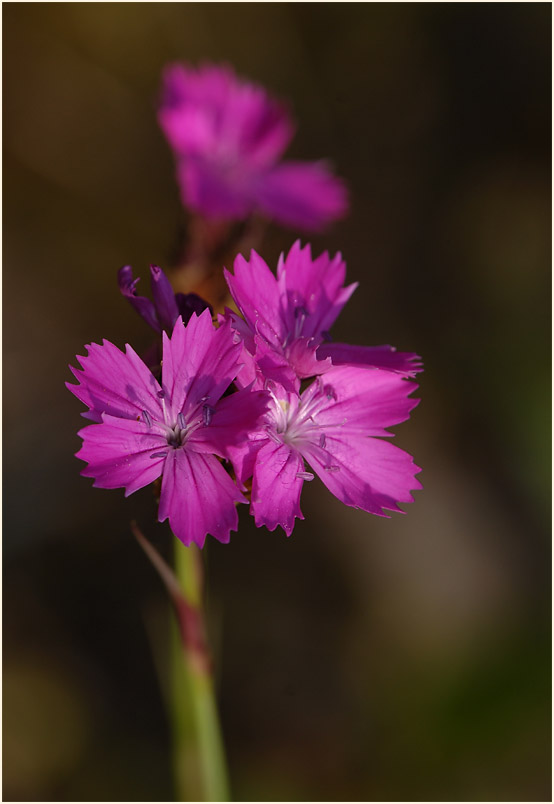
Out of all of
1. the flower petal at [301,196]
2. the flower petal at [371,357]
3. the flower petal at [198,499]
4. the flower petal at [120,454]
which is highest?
the flower petal at [301,196]

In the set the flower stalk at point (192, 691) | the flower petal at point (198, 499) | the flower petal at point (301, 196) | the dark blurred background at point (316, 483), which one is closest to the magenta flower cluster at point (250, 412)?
the flower petal at point (198, 499)

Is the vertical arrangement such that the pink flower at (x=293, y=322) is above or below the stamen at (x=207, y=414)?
above

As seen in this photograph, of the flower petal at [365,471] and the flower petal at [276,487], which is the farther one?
the flower petal at [365,471]

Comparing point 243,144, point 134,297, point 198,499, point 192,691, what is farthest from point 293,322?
point 243,144

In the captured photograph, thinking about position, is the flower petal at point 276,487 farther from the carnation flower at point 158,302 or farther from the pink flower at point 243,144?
the pink flower at point 243,144

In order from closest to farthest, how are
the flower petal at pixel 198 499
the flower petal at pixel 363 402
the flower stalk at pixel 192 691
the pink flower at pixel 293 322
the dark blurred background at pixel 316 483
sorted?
1. the flower petal at pixel 198 499
2. the pink flower at pixel 293 322
3. the flower petal at pixel 363 402
4. the flower stalk at pixel 192 691
5. the dark blurred background at pixel 316 483

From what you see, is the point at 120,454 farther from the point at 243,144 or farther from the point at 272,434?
the point at 243,144

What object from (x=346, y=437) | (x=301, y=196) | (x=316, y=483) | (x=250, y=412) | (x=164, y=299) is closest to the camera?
(x=250, y=412)

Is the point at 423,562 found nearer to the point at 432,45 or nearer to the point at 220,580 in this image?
the point at 220,580
